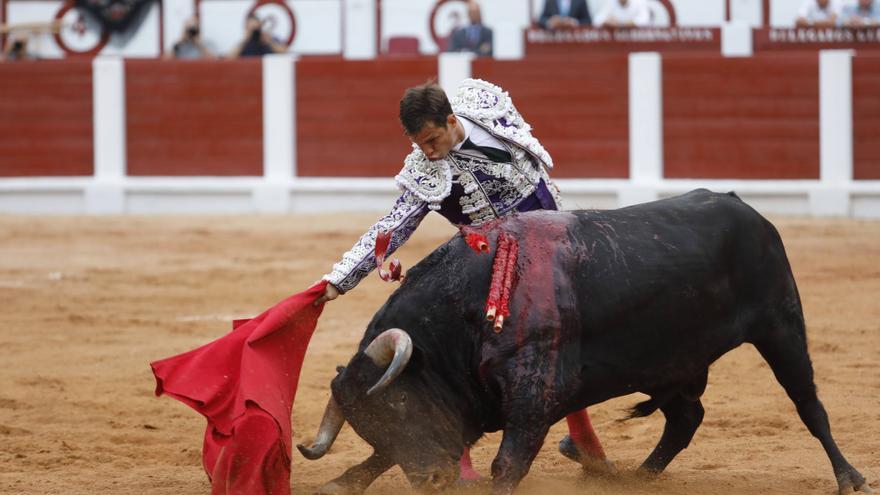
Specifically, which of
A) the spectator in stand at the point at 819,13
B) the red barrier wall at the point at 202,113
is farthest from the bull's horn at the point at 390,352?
the red barrier wall at the point at 202,113

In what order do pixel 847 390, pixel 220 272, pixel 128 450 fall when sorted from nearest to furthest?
pixel 128 450
pixel 847 390
pixel 220 272

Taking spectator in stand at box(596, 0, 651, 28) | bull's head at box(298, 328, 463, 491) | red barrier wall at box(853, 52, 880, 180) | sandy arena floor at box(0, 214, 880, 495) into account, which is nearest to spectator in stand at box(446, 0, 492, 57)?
spectator in stand at box(596, 0, 651, 28)

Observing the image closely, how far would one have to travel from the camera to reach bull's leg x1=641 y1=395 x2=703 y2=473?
137 inches

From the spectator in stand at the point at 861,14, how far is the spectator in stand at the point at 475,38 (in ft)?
8.33

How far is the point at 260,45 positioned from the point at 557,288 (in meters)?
8.50

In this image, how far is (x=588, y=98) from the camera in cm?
992

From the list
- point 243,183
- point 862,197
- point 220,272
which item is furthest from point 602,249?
point 243,183

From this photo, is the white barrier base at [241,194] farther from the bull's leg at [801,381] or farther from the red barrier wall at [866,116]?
the bull's leg at [801,381]

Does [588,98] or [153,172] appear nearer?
[588,98]

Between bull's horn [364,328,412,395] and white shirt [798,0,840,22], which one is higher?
white shirt [798,0,840,22]

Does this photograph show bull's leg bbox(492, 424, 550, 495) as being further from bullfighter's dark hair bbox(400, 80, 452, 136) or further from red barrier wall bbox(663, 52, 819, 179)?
red barrier wall bbox(663, 52, 819, 179)

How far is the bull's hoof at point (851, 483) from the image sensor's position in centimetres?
324

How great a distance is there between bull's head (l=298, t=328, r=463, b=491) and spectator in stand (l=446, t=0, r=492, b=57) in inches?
295

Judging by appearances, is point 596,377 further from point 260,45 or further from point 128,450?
point 260,45
